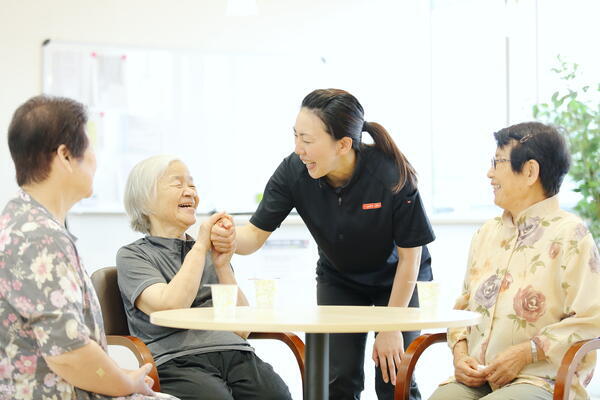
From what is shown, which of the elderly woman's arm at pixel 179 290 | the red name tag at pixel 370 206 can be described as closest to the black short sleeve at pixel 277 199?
the red name tag at pixel 370 206

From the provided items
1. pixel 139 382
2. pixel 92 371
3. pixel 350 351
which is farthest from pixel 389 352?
pixel 92 371

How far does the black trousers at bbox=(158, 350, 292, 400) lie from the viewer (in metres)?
2.27

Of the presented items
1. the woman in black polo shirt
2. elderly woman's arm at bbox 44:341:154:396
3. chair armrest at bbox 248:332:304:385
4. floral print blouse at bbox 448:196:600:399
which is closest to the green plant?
the woman in black polo shirt

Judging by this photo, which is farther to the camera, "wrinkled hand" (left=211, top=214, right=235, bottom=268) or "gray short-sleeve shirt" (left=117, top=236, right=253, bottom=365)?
"wrinkled hand" (left=211, top=214, right=235, bottom=268)

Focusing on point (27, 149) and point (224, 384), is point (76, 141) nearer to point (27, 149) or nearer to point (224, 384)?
point (27, 149)

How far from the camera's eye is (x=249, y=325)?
1.79 meters

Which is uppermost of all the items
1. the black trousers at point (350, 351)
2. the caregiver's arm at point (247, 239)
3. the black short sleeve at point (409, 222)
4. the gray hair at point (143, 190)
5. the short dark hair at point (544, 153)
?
the short dark hair at point (544, 153)

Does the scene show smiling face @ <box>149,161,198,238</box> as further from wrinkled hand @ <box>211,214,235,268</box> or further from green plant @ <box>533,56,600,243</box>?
green plant @ <box>533,56,600,243</box>

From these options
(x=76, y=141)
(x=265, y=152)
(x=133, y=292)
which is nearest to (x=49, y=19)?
(x=265, y=152)

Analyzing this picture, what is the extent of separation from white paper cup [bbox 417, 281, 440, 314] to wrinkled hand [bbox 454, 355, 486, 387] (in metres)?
0.25

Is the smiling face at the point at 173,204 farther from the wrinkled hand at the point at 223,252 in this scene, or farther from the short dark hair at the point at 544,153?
the short dark hair at the point at 544,153

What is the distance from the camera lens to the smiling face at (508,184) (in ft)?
7.86

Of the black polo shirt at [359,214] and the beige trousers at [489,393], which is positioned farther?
the black polo shirt at [359,214]

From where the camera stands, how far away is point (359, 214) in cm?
274
